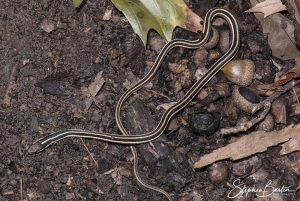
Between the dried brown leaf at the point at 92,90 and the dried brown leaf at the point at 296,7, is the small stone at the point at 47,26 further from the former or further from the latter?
the dried brown leaf at the point at 296,7

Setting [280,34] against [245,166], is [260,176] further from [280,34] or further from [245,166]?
[280,34]

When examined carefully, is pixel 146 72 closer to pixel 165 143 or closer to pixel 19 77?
pixel 165 143

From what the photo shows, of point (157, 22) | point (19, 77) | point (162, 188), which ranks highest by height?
point (157, 22)

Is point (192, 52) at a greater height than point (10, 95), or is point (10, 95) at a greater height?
point (192, 52)

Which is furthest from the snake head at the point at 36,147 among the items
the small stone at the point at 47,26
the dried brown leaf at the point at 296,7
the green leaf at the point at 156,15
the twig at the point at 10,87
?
the dried brown leaf at the point at 296,7

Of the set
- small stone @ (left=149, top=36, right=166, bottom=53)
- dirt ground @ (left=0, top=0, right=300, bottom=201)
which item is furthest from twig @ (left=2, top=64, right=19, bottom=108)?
small stone @ (left=149, top=36, right=166, bottom=53)

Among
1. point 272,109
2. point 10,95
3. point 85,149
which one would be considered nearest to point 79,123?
point 85,149
